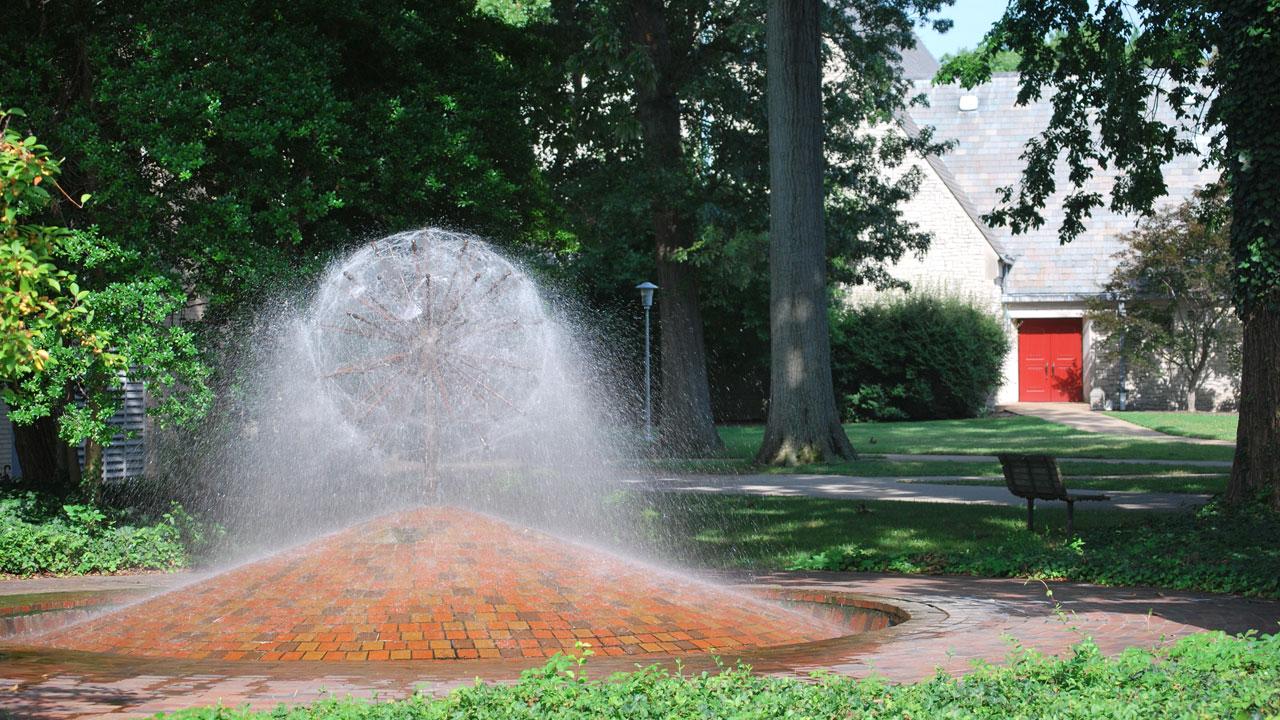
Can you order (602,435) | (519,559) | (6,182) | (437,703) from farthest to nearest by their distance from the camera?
(602,435) → (519,559) → (6,182) → (437,703)

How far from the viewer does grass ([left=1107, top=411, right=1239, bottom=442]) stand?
28.3 m

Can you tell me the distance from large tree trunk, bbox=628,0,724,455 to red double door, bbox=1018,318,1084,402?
19.7 m

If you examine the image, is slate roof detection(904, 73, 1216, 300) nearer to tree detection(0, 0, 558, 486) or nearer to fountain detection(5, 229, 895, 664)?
tree detection(0, 0, 558, 486)

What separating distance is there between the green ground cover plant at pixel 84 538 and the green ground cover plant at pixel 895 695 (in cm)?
722

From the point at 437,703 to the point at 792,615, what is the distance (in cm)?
373

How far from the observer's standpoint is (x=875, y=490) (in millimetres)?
18016

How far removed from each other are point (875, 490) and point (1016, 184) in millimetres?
28353

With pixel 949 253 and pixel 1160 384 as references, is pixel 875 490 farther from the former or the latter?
pixel 1160 384

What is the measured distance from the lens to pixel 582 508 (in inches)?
656

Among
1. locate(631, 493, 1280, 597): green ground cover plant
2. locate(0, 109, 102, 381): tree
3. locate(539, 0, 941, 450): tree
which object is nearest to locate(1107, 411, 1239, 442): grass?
locate(539, 0, 941, 450): tree

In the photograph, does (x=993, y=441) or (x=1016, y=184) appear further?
(x=1016, y=184)

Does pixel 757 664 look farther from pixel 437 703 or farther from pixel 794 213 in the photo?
pixel 794 213

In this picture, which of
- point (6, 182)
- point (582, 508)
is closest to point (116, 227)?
point (582, 508)

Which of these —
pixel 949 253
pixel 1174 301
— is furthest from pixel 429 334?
pixel 949 253
